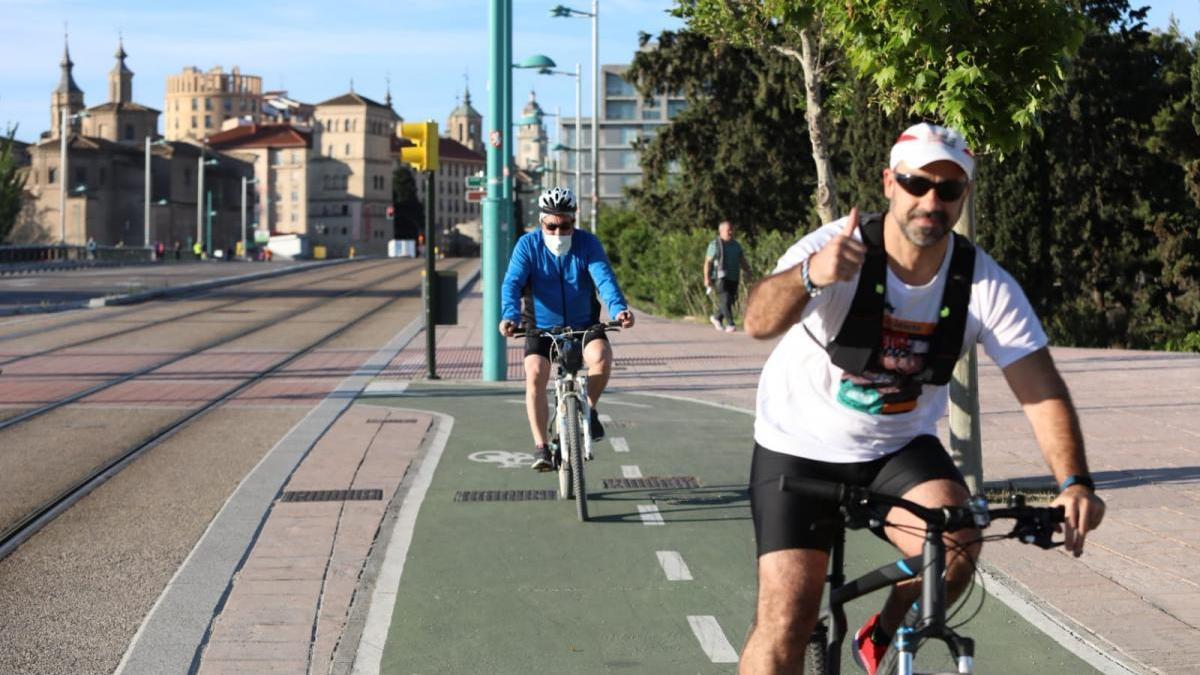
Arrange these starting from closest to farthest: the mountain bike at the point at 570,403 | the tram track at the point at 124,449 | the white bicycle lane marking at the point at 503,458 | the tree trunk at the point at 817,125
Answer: the tram track at the point at 124,449 < the mountain bike at the point at 570,403 < the white bicycle lane marking at the point at 503,458 < the tree trunk at the point at 817,125

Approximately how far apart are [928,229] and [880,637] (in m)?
1.05

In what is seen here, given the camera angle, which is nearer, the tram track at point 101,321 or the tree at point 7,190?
the tram track at point 101,321

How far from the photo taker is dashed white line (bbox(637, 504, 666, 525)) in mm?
8500

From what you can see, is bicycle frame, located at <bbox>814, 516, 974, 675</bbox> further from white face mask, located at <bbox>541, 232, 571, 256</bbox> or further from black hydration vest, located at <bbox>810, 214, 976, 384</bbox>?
white face mask, located at <bbox>541, 232, 571, 256</bbox>

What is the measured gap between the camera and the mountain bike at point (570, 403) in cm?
883

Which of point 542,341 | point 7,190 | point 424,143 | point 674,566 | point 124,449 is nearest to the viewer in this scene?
point 674,566

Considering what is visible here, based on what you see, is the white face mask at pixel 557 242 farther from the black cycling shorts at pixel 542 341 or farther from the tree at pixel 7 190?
the tree at pixel 7 190

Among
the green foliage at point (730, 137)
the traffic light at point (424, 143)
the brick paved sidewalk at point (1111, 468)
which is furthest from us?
the green foliage at point (730, 137)

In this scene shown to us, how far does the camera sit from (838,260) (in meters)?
3.38

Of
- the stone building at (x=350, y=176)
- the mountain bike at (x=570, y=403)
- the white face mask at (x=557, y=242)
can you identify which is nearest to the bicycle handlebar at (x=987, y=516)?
the mountain bike at (x=570, y=403)

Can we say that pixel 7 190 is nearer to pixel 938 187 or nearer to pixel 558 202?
pixel 558 202

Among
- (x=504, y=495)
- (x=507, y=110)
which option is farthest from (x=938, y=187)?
(x=507, y=110)

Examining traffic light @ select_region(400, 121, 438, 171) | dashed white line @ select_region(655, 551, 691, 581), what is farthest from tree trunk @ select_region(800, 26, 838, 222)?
dashed white line @ select_region(655, 551, 691, 581)

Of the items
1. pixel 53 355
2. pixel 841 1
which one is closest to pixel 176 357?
pixel 53 355
